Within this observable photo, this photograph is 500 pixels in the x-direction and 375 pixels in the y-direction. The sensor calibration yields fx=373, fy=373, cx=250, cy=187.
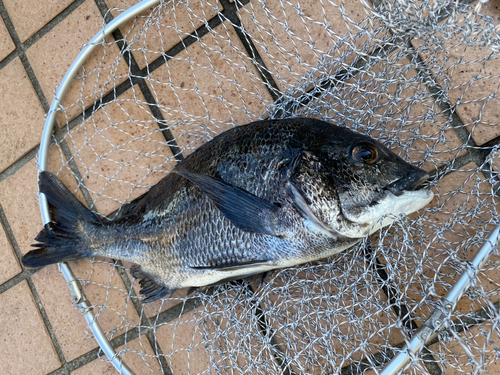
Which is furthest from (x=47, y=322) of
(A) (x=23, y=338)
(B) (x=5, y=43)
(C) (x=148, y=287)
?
(B) (x=5, y=43)

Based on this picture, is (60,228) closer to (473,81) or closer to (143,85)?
(143,85)

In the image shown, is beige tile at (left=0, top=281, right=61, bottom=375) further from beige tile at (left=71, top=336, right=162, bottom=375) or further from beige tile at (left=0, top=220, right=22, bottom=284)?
beige tile at (left=71, top=336, right=162, bottom=375)

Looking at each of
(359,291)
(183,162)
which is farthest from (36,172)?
(359,291)

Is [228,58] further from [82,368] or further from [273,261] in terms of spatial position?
[82,368]

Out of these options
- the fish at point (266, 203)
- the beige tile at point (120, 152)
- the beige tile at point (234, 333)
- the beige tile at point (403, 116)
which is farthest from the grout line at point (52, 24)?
the beige tile at point (234, 333)

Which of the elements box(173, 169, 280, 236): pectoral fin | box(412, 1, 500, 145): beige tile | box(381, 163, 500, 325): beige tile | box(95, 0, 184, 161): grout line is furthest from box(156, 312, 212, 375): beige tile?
box(412, 1, 500, 145): beige tile

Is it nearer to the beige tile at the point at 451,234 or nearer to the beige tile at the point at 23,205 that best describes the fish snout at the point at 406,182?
the beige tile at the point at 451,234
